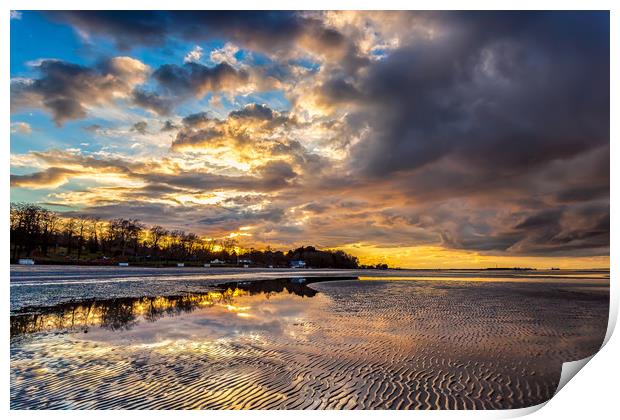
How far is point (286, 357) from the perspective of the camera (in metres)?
11.2

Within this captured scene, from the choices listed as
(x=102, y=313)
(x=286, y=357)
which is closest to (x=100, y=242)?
(x=102, y=313)

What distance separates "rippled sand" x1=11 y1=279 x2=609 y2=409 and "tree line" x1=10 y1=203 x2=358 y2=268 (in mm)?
70631

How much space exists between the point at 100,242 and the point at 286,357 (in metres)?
107

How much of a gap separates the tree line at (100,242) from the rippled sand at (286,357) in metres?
70.6

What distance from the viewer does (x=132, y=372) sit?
9.82m

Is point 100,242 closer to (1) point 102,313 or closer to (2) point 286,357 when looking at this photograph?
(1) point 102,313

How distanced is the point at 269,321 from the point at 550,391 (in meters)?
11.0

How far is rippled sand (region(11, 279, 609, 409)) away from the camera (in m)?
8.55

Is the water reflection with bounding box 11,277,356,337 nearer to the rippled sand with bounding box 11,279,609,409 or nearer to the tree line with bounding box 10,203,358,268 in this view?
the rippled sand with bounding box 11,279,609,409
